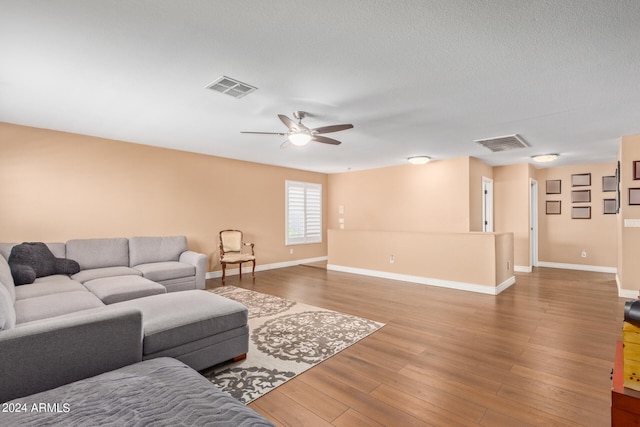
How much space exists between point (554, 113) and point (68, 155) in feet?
21.9

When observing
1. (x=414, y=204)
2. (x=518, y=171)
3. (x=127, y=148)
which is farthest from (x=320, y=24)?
(x=518, y=171)

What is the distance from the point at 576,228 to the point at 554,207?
65 cm

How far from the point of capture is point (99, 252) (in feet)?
14.6

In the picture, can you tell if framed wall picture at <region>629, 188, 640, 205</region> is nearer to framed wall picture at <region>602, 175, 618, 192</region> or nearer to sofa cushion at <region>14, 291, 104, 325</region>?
framed wall picture at <region>602, 175, 618, 192</region>

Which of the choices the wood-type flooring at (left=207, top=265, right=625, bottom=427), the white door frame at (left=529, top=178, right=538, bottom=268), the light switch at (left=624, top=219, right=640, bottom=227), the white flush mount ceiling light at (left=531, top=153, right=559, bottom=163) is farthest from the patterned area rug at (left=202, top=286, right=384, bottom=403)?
the white door frame at (left=529, top=178, right=538, bottom=268)

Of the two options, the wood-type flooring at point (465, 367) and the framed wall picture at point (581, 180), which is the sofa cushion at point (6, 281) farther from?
the framed wall picture at point (581, 180)

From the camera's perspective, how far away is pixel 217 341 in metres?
2.46

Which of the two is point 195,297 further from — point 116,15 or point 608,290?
point 608,290

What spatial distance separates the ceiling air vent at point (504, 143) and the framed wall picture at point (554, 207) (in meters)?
3.28

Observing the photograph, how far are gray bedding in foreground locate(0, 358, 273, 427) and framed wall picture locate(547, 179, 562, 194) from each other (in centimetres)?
867

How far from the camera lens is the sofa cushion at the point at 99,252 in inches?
167

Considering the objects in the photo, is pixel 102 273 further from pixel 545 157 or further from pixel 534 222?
pixel 534 222

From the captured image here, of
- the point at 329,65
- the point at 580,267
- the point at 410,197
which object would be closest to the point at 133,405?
the point at 329,65

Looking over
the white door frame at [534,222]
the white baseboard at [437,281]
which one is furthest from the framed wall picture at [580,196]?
the white baseboard at [437,281]
